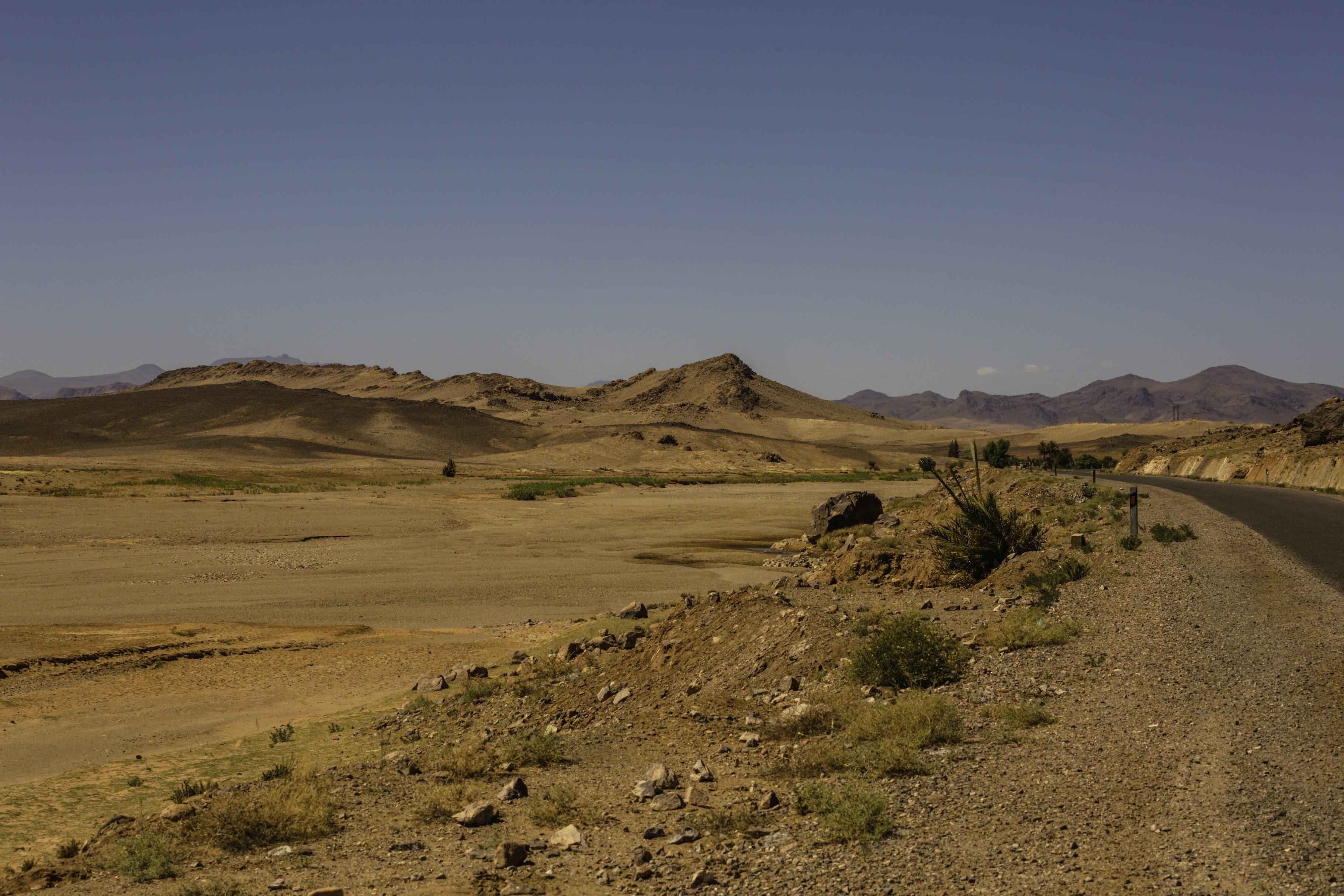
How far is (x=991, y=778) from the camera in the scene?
6.80 metres

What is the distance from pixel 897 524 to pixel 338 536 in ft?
73.4

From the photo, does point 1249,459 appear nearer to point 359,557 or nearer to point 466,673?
point 359,557

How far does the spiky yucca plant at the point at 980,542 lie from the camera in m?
16.4

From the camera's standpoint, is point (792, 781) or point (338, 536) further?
point (338, 536)

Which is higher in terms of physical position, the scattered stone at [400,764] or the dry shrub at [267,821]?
A: the dry shrub at [267,821]

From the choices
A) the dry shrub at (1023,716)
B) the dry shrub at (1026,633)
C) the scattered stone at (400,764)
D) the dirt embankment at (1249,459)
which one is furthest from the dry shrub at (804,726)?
the dirt embankment at (1249,459)

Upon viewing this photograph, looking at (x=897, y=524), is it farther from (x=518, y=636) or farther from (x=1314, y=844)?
(x=1314, y=844)

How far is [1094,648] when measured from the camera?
10.1 meters

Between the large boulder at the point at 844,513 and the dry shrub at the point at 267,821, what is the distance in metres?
24.7

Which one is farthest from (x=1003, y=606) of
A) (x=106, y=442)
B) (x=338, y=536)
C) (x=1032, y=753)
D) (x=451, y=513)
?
(x=106, y=442)

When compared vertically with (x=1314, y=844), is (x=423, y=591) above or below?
below

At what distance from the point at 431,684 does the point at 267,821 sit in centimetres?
674

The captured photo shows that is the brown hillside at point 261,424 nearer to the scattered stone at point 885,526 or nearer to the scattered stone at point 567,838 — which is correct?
the scattered stone at point 885,526

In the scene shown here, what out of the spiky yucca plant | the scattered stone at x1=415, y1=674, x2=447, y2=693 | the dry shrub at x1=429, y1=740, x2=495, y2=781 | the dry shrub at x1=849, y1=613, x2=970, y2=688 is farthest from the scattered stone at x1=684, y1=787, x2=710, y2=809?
the spiky yucca plant
